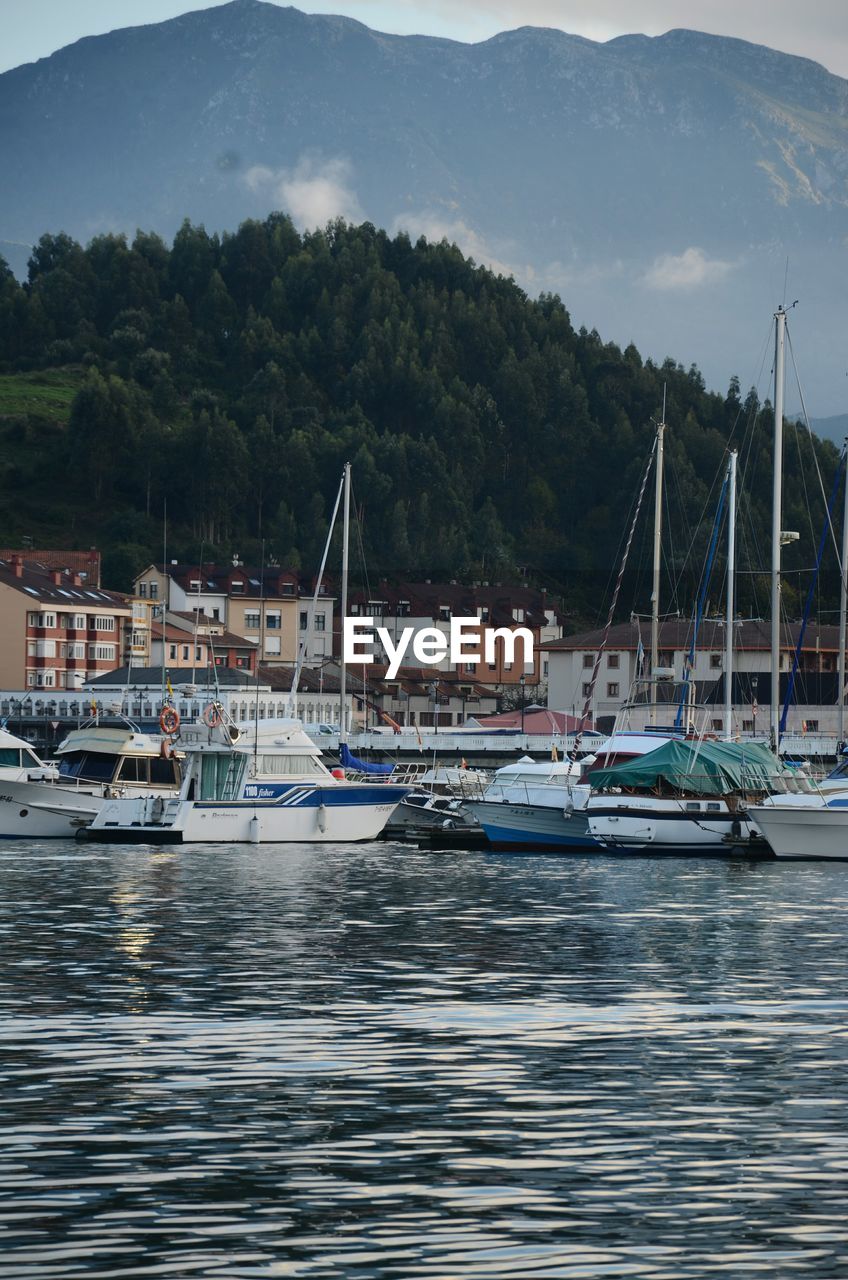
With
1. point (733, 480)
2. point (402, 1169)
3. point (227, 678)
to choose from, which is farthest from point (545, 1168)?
point (227, 678)

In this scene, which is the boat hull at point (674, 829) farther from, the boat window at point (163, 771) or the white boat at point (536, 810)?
the boat window at point (163, 771)

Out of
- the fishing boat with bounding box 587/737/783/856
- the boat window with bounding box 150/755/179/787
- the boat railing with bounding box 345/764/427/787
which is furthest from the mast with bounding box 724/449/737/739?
the boat window with bounding box 150/755/179/787

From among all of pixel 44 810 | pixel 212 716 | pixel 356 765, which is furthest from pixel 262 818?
pixel 356 765

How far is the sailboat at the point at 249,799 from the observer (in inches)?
2537

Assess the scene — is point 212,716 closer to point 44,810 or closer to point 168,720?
point 168,720

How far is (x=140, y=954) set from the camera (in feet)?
117

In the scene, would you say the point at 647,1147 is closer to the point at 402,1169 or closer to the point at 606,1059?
the point at 402,1169

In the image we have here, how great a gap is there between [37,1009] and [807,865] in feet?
122

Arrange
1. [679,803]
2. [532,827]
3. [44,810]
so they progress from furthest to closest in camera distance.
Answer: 1. [44,810]
2. [532,827]
3. [679,803]

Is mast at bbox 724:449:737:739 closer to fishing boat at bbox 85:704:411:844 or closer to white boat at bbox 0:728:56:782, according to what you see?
fishing boat at bbox 85:704:411:844

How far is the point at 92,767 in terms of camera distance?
71812mm

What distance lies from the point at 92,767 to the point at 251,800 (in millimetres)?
9148

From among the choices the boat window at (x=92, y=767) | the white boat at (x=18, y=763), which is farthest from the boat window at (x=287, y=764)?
the white boat at (x=18, y=763)

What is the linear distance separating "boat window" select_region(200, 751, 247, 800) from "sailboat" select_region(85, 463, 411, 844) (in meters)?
0.03
